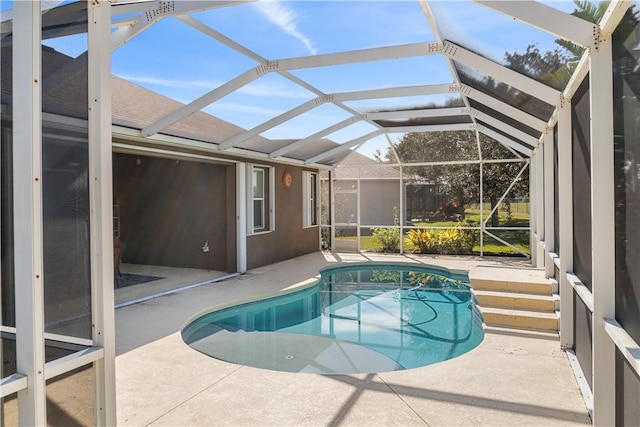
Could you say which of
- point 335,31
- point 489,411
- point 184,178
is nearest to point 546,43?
point 335,31

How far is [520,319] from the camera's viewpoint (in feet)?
17.8

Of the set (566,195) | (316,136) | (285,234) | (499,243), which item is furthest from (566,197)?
(499,243)

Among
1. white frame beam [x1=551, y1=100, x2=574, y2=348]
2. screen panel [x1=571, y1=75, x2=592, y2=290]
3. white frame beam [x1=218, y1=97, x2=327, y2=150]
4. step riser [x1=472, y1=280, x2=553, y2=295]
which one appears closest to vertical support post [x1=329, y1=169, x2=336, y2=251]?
white frame beam [x1=218, y1=97, x2=327, y2=150]

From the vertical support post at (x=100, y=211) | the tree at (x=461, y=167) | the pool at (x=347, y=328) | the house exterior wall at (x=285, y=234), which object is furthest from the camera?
the tree at (x=461, y=167)

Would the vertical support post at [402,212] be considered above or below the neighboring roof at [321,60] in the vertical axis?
below

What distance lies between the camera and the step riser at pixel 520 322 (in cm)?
523

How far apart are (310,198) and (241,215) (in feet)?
14.5

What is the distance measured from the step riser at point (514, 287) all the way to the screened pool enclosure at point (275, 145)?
0.46 m

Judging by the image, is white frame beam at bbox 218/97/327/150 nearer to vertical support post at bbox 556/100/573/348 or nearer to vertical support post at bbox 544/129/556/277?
vertical support post at bbox 544/129/556/277

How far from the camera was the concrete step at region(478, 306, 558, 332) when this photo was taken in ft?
17.2

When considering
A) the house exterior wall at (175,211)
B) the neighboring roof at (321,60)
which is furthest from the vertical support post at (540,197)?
the house exterior wall at (175,211)

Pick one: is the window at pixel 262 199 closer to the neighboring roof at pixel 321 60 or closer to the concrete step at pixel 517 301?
the neighboring roof at pixel 321 60

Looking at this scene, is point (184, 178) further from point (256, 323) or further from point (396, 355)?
point (396, 355)

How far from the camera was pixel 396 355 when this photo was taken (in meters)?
5.38
